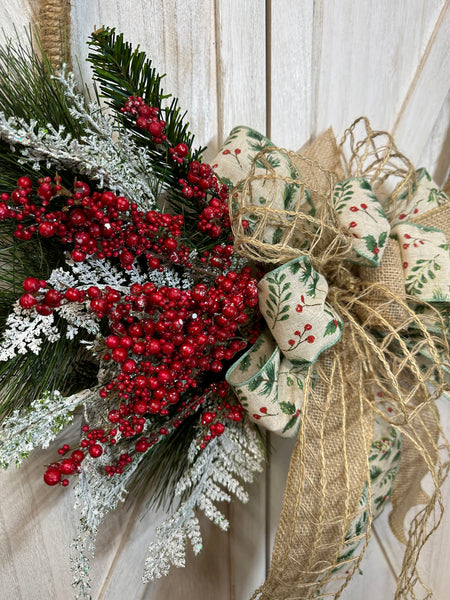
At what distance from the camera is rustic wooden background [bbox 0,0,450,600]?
22.6 inches

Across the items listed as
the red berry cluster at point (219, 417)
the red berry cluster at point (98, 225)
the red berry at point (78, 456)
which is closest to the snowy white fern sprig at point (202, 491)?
the red berry cluster at point (219, 417)

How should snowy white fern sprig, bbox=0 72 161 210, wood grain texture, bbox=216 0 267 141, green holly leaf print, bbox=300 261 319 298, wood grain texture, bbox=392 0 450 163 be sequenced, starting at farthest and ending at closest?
wood grain texture, bbox=392 0 450 163, wood grain texture, bbox=216 0 267 141, green holly leaf print, bbox=300 261 319 298, snowy white fern sprig, bbox=0 72 161 210

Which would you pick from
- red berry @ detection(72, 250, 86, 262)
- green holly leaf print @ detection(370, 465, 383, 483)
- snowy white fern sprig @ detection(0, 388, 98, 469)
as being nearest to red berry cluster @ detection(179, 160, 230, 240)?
Result: red berry @ detection(72, 250, 86, 262)

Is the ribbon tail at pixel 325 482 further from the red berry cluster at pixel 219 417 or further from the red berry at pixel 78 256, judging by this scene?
the red berry at pixel 78 256

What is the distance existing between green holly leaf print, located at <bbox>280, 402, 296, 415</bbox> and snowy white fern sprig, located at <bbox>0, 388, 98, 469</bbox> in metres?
0.22

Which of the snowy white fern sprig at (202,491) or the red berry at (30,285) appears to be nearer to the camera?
the red berry at (30,285)

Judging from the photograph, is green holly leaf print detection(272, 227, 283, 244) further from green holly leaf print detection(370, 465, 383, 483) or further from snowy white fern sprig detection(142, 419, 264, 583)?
green holly leaf print detection(370, 465, 383, 483)

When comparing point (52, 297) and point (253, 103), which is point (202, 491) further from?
point (253, 103)

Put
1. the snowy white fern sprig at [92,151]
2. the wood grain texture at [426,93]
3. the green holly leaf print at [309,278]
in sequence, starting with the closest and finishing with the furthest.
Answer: the snowy white fern sprig at [92,151]
the green holly leaf print at [309,278]
the wood grain texture at [426,93]

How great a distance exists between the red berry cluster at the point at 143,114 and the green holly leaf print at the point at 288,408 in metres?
0.32

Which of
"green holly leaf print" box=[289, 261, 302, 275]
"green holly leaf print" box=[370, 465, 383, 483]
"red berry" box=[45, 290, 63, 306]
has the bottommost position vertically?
"green holly leaf print" box=[370, 465, 383, 483]

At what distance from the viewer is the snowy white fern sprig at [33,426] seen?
43 centimetres

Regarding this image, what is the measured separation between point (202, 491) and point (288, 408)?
0.14 metres

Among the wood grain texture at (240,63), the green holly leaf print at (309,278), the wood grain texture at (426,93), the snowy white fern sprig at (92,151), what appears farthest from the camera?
the wood grain texture at (426,93)
